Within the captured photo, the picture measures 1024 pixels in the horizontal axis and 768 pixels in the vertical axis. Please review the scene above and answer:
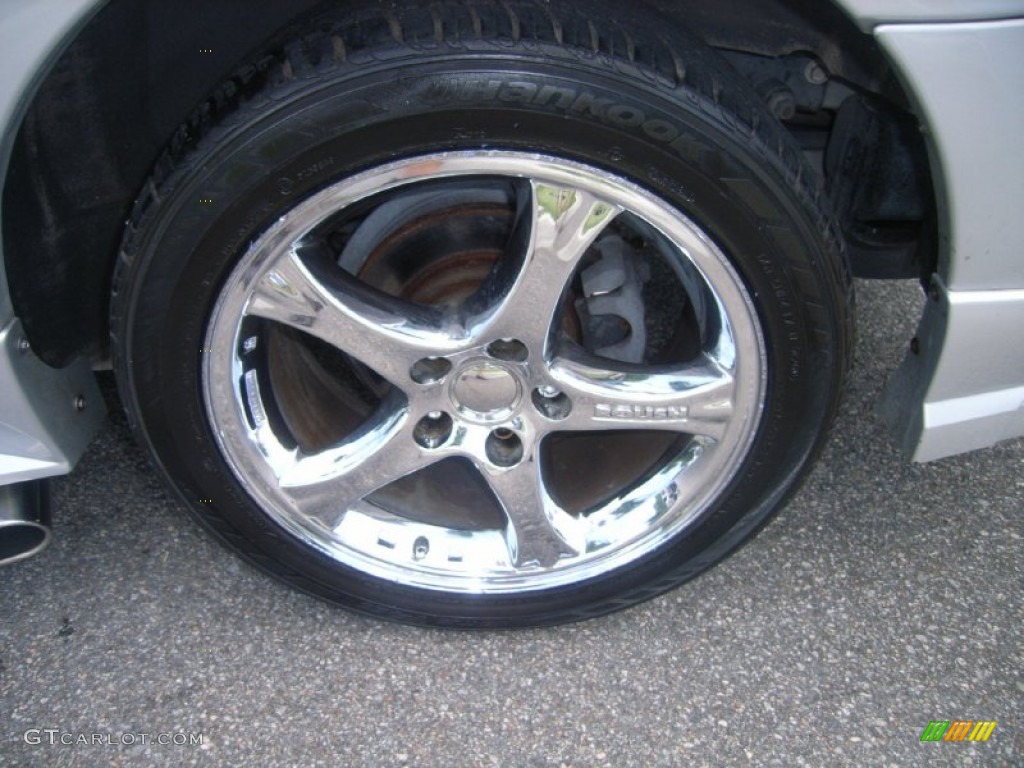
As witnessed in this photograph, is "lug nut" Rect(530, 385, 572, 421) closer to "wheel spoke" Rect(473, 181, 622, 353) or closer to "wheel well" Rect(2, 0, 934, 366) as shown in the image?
"wheel spoke" Rect(473, 181, 622, 353)

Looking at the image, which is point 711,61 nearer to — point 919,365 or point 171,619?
point 919,365

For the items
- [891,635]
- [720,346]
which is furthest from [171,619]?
[891,635]

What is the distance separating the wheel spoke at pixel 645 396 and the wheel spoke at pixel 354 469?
0.27 m

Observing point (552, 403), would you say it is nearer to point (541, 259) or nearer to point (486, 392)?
point (486, 392)

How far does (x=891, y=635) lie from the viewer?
1823 mm

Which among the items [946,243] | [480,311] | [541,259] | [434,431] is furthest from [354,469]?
[946,243]

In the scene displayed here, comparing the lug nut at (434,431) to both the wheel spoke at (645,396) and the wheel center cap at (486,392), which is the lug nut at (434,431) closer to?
the wheel center cap at (486,392)

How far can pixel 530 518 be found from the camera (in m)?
1.69

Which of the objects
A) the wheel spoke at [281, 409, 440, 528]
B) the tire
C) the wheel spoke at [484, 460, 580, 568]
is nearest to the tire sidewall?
the tire

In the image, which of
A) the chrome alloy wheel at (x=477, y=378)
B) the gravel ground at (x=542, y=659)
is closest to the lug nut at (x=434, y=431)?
the chrome alloy wheel at (x=477, y=378)

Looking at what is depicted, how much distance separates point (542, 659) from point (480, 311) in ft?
2.31

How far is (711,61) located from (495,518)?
93 centimetres

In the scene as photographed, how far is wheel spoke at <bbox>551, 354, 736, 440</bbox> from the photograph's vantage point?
155 centimetres

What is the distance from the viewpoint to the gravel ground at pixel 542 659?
5.40ft
